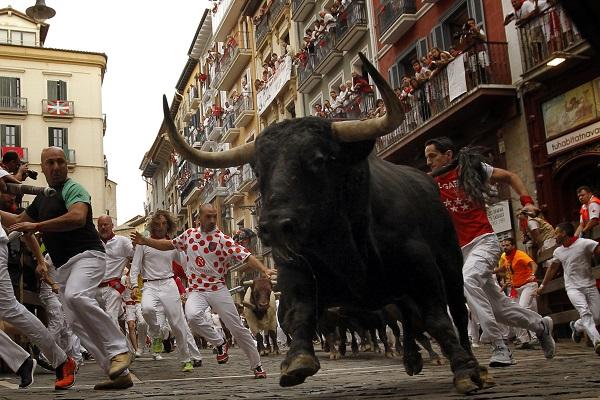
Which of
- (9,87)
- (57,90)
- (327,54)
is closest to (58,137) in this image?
(57,90)

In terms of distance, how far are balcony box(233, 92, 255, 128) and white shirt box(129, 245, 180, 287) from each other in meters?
30.5

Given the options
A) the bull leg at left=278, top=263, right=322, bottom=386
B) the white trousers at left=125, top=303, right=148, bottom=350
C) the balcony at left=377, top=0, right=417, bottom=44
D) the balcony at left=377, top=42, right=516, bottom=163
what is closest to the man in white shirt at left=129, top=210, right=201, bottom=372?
the white trousers at left=125, top=303, right=148, bottom=350

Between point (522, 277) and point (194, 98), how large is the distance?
1926 inches

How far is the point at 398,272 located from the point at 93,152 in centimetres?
5131

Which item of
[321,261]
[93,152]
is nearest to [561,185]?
[321,261]

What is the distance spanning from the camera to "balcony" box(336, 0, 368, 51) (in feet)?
91.5

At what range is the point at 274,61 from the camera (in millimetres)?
37906

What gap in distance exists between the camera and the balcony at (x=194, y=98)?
5991 centimetres

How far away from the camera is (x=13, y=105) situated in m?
52.9

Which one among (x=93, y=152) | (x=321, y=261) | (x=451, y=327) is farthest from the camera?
(x=93, y=152)

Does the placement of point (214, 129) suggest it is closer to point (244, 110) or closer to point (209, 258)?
point (244, 110)

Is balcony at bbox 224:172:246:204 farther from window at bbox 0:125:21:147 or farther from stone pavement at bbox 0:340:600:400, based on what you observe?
stone pavement at bbox 0:340:600:400

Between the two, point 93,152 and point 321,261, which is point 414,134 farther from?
point 93,152

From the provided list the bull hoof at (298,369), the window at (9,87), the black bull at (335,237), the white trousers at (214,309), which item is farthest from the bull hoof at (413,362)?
the window at (9,87)
